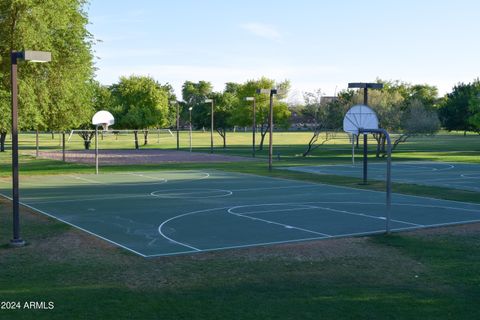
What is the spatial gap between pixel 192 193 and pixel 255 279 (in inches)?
549

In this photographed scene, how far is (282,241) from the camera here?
14711 mm

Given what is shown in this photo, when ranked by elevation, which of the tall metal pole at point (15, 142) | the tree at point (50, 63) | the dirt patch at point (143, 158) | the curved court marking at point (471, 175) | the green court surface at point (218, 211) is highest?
the tree at point (50, 63)

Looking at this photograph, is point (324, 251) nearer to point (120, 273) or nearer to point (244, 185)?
point (120, 273)

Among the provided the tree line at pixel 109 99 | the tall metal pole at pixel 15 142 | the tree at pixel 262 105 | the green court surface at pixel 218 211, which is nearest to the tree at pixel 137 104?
the tree line at pixel 109 99

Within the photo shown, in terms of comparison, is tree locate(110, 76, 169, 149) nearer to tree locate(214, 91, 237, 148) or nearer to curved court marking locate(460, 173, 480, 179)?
tree locate(214, 91, 237, 148)

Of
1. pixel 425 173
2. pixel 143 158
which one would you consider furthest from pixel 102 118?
pixel 425 173

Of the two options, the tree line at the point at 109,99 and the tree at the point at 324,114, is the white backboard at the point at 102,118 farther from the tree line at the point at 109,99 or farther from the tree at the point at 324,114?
the tree at the point at 324,114

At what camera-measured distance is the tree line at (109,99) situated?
23312 millimetres

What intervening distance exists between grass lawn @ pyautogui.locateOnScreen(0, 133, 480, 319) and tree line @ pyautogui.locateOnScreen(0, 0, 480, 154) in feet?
34.3

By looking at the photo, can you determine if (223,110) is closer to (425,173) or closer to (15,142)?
(425,173)

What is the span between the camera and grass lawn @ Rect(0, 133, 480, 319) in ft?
29.5

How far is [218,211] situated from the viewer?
19.6m

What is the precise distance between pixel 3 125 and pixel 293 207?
1180 centimetres

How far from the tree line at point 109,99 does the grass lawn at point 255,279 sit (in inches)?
411
